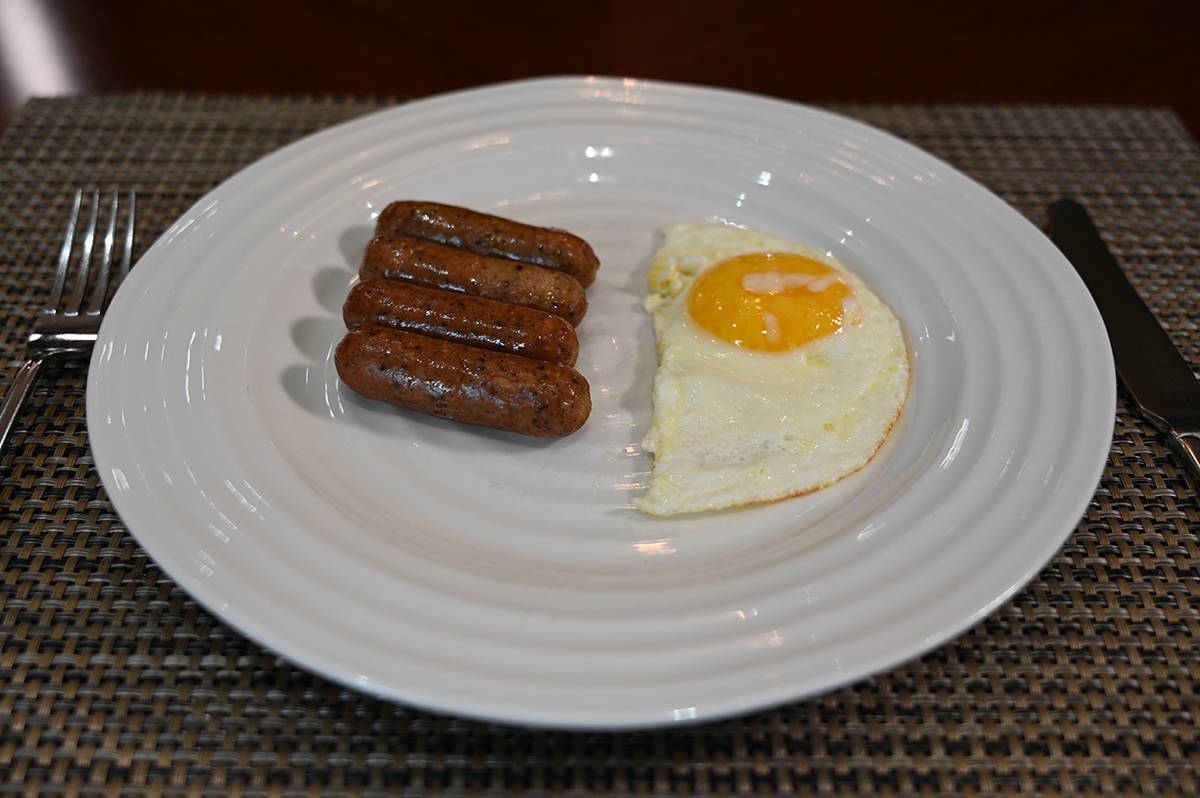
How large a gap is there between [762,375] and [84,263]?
6.67 ft

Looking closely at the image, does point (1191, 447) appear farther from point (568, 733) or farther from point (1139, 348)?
point (568, 733)

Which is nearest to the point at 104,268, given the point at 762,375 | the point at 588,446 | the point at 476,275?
the point at 476,275

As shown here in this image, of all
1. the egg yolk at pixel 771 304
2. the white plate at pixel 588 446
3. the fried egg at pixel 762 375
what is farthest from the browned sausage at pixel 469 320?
the egg yolk at pixel 771 304

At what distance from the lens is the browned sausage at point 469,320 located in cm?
258

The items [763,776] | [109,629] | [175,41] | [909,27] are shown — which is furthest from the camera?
[909,27]

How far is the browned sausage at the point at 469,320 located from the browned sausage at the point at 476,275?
3.9 inches

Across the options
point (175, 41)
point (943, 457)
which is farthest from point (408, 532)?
point (175, 41)

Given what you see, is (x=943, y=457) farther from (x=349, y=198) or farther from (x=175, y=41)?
(x=175, y=41)

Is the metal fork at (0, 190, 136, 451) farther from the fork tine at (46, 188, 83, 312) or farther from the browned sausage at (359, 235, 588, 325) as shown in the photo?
the browned sausage at (359, 235, 588, 325)

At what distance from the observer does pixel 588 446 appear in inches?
99.5

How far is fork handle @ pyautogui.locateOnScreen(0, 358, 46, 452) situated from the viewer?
2430 mm

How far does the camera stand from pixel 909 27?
17.1 feet

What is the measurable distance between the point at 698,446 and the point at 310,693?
1.09 meters

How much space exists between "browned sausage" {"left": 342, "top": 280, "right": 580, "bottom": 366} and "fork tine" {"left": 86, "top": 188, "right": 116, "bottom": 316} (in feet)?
2.58
